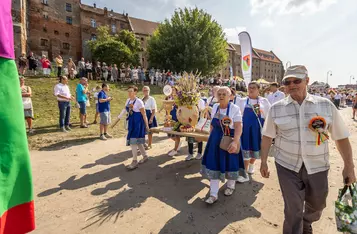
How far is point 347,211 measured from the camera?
7.80 ft

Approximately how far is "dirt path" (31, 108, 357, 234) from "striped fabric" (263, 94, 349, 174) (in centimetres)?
128

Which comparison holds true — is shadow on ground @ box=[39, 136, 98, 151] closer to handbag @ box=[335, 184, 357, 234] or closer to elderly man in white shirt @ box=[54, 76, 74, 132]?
elderly man in white shirt @ box=[54, 76, 74, 132]

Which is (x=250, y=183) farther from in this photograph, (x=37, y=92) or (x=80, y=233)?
(x=37, y=92)

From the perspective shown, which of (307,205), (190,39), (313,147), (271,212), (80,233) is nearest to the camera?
(313,147)

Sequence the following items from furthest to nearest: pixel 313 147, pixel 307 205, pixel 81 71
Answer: pixel 81 71 → pixel 307 205 → pixel 313 147

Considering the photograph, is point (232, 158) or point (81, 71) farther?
point (81, 71)

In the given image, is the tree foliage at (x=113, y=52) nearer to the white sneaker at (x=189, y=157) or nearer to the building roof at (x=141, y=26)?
the building roof at (x=141, y=26)

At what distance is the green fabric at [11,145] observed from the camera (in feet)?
3.68

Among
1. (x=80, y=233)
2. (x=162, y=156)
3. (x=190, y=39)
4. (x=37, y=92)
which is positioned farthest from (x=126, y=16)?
(x=80, y=233)

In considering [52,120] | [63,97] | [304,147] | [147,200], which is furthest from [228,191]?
[52,120]

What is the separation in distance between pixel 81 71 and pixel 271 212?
2047cm

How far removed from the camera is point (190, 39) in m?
28.8

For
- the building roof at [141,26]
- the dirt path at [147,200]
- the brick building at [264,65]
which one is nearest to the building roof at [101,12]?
the building roof at [141,26]

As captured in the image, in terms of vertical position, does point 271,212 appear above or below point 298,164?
below
